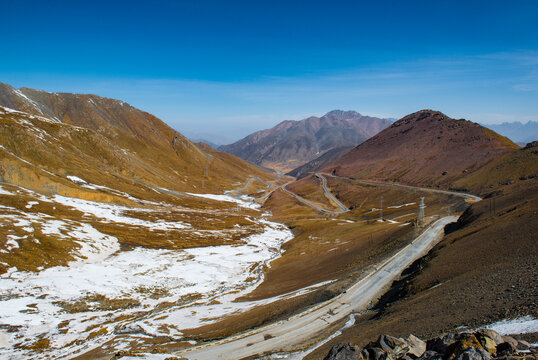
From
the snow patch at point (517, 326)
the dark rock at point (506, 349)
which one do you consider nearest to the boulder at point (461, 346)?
the dark rock at point (506, 349)

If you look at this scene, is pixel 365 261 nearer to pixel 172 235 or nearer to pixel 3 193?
pixel 172 235

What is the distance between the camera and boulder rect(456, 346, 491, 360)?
1263 centimetres

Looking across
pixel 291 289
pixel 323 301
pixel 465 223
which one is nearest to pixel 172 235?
pixel 291 289

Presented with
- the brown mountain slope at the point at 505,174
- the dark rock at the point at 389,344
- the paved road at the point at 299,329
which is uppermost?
the brown mountain slope at the point at 505,174

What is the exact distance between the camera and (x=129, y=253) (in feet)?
235

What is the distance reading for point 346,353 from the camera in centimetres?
1678

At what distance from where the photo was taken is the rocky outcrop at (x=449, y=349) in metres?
12.9

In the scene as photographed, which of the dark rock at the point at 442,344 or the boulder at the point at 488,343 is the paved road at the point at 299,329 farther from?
the boulder at the point at 488,343

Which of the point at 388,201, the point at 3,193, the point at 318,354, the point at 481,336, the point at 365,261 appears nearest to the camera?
the point at 481,336

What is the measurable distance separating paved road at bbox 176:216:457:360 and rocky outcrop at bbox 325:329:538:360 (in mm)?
11810

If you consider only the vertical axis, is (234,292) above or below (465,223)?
below

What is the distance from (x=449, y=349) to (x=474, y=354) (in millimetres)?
1505

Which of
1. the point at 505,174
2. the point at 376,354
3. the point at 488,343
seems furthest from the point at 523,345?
the point at 505,174

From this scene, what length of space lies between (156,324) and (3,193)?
81.6 meters
